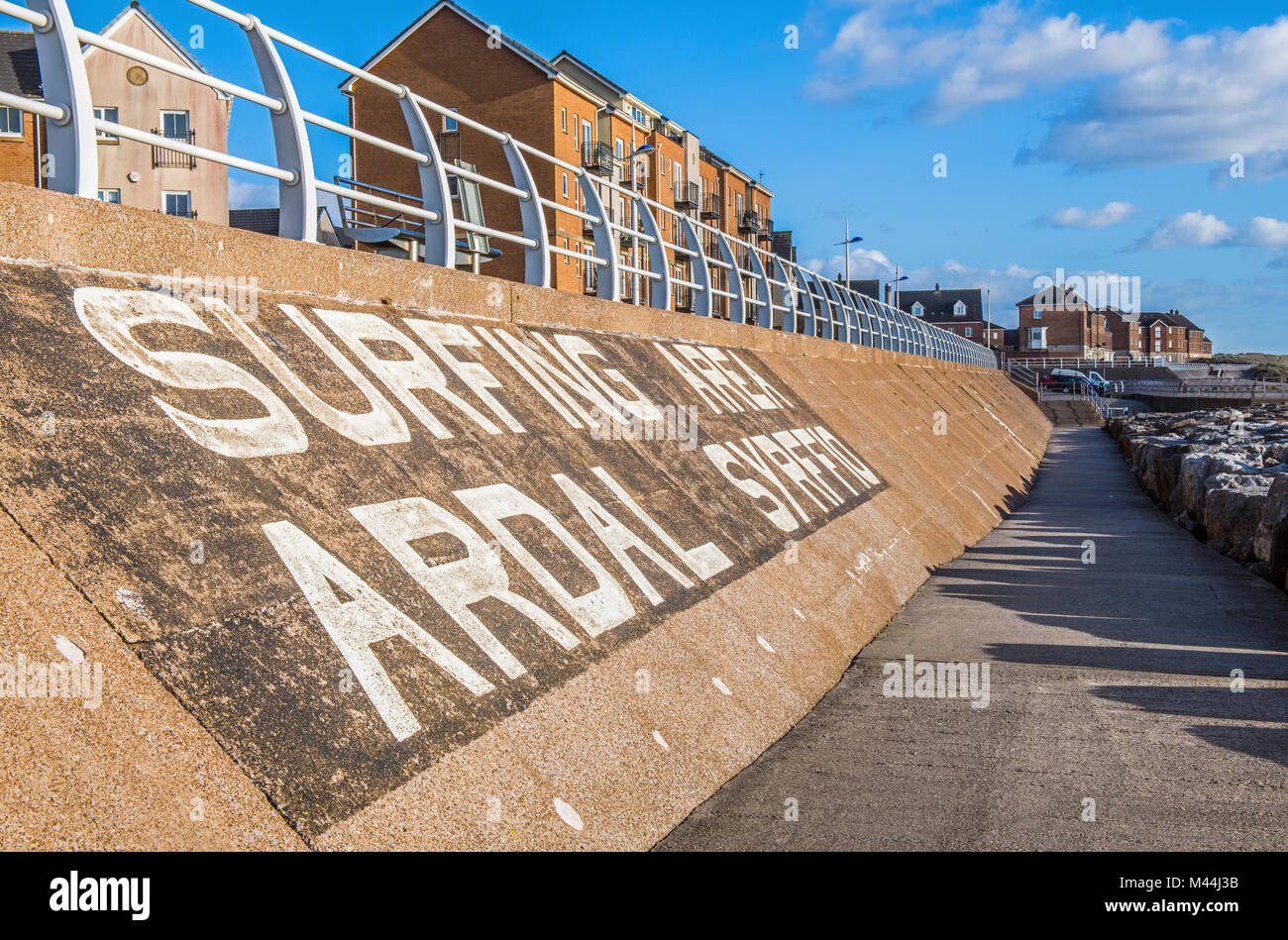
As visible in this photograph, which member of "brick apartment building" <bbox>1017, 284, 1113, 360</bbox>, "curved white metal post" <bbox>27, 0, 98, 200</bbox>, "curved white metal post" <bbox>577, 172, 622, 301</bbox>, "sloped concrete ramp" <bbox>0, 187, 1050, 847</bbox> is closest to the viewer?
"sloped concrete ramp" <bbox>0, 187, 1050, 847</bbox>

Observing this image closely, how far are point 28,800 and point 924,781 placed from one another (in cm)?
366

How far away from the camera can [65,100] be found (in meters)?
4.25

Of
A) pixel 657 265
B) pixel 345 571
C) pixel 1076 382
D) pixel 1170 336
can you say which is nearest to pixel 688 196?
pixel 1076 382

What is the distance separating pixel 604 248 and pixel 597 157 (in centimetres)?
3596

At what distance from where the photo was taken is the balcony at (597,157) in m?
43.5

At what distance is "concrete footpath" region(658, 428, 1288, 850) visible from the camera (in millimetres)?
4340

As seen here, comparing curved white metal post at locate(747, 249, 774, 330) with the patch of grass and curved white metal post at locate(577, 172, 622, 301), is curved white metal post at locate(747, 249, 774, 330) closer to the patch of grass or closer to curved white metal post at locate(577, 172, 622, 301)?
curved white metal post at locate(577, 172, 622, 301)

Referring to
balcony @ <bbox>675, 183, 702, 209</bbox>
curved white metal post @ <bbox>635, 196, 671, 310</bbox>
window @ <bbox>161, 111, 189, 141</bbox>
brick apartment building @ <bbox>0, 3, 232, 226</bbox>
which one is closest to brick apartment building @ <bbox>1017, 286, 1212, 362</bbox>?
balcony @ <bbox>675, 183, 702, 209</bbox>

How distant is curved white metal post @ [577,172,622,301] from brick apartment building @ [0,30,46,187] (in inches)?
261

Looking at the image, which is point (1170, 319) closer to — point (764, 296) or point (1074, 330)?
point (1074, 330)

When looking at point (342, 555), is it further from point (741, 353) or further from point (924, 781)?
point (741, 353)

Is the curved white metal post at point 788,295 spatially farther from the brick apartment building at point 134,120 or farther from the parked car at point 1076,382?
the parked car at point 1076,382

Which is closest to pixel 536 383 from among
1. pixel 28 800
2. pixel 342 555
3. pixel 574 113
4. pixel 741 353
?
pixel 342 555

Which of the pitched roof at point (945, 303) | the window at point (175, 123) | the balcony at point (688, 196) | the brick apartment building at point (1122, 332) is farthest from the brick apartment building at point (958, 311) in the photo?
the window at point (175, 123)
